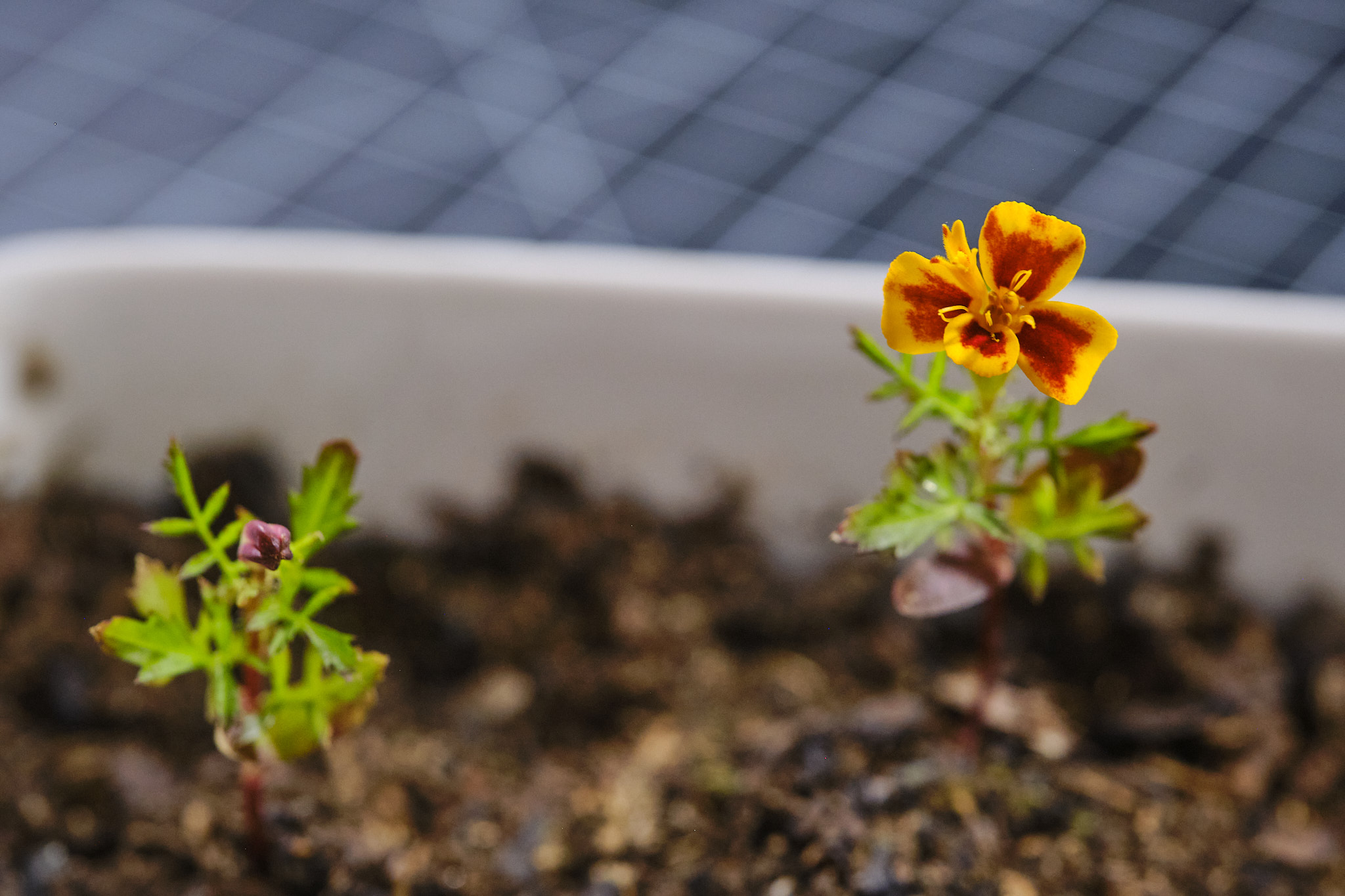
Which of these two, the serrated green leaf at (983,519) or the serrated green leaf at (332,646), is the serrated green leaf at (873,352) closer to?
the serrated green leaf at (983,519)

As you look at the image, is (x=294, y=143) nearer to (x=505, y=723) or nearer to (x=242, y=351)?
(x=242, y=351)

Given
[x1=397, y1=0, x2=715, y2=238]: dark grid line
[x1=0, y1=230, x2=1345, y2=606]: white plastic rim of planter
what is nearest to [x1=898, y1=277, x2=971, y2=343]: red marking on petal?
[x1=0, y1=230, x2=1345, y2=606]: white plastic rim of planter

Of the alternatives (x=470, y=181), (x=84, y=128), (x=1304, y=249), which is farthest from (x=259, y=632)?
(x=84, y=128)

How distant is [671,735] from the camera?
74 cm

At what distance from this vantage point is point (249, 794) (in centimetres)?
58

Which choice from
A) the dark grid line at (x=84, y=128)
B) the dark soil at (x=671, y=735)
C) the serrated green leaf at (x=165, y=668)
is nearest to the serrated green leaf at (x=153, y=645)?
the serrated green leaf at (x=165, y=668)

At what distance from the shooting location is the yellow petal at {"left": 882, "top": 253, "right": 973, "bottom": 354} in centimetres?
39

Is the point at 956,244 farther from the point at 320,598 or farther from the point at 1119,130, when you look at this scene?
the point at 1119,130

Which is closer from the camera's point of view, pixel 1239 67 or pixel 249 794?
pixel 249 794

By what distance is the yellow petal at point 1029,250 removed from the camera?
39cm

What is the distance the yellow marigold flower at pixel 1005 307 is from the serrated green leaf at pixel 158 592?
0.30 m

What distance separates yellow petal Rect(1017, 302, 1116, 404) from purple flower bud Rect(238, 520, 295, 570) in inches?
10.1

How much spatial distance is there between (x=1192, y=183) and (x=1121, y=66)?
195mm

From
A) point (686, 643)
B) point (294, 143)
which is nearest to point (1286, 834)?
point (686, 643)
